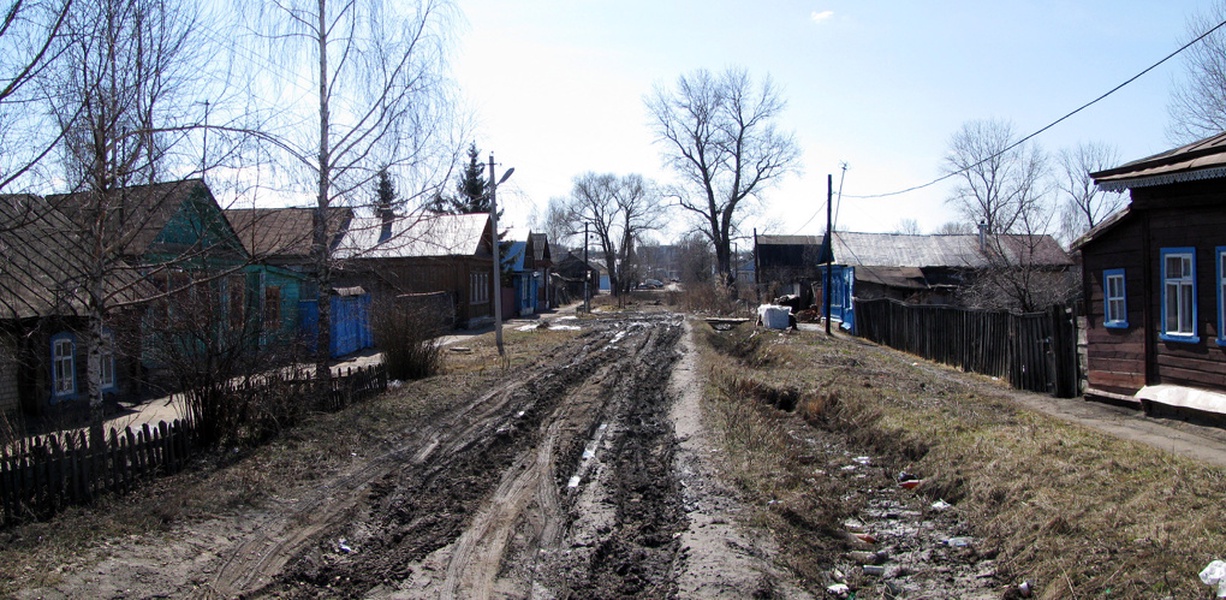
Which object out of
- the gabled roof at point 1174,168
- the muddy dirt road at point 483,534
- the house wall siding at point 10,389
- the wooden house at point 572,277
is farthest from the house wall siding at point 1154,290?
the wooden house at point 572,277

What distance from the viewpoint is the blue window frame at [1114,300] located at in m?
12.5

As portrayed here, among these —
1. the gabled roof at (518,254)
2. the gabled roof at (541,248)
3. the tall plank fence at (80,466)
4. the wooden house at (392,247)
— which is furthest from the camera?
the gabled roof at (541,248)

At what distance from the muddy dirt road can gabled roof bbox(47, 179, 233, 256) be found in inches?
131

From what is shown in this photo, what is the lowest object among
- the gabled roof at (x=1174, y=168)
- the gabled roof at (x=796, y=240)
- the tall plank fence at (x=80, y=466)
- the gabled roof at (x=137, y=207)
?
the tall plank fence at (x=80, y=466)

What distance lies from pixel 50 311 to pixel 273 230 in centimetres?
247

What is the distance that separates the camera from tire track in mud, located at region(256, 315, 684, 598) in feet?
18.7

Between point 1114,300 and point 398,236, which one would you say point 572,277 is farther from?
point 1114,300

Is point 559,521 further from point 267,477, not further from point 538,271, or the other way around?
point 538,271

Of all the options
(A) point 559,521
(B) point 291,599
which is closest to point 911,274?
(A) point 559,521

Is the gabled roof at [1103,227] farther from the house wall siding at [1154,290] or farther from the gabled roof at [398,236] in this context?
the gabled roof at [398,236]

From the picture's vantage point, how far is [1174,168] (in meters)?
10.6

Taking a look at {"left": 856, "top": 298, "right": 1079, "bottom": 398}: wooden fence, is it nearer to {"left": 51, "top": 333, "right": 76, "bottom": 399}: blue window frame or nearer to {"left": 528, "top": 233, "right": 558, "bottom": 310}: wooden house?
{"left": 51, "top": 333, "right": 76, "bottom": 399}: blue window frame

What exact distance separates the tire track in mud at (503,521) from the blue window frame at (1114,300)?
288 inches

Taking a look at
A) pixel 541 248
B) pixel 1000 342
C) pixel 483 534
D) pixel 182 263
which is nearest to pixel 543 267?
pixel 541 248
